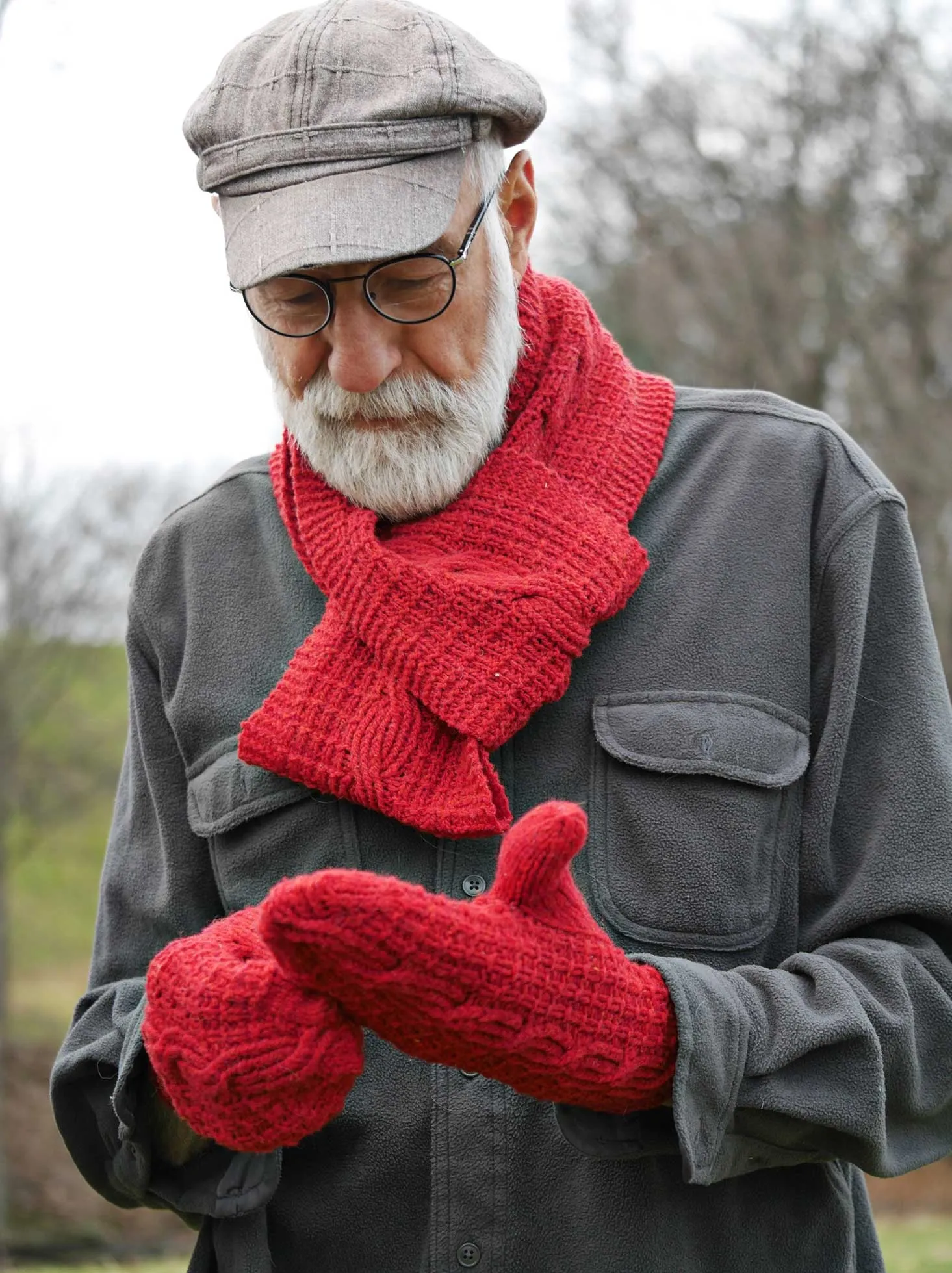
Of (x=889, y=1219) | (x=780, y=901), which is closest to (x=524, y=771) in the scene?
(x=780, y=901)

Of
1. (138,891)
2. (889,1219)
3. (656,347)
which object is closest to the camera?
(138,891)

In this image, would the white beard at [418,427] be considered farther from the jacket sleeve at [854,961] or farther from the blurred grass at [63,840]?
the blurred grass at [63,840]

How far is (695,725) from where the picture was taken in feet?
6.40

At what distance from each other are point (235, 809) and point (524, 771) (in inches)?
16.6

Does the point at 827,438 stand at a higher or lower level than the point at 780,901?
higher

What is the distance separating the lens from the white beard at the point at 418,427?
2.04 meters

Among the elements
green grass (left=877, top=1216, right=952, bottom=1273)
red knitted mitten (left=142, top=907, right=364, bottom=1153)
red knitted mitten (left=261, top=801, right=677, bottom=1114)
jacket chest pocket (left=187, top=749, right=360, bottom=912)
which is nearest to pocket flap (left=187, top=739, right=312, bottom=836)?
jacket chest pocket (left=187, top=749, right=360, bottom=912)

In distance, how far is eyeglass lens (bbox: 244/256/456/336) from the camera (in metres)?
1.97

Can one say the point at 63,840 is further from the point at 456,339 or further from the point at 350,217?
the point at 350,217

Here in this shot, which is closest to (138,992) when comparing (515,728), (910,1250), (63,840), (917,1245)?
(515,728)

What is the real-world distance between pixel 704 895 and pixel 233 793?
2.24ft

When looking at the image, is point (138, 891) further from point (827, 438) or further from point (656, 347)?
point (656, 347)

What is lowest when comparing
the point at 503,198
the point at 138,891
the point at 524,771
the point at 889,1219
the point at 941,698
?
the point at 889,1219

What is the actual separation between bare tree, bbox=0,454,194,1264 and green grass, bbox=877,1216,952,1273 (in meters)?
5.98
